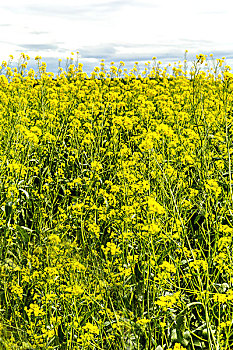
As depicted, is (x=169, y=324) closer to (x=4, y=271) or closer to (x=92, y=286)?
(x=92, y=286)

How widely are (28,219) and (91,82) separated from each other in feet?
12.4

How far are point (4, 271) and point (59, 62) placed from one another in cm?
596

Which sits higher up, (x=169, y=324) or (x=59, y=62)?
(x=59, y=62)

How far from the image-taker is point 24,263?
3.50 metres

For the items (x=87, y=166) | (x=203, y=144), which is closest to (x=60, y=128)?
(x=87, y=166)

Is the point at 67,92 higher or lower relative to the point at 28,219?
higher

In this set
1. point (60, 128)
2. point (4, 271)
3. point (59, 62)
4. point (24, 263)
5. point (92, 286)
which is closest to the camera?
point (92, 286)

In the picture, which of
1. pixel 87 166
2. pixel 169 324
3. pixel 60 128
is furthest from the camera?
pixel 60 128

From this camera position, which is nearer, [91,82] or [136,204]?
[136,204]

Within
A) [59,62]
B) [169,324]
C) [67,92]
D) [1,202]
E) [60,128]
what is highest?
[59,62]

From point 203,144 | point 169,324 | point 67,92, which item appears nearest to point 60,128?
point 67,92

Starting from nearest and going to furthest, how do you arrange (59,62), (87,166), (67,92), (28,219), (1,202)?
(1,202) → (28,219) → (87,166) → (67,92) → (59,62)

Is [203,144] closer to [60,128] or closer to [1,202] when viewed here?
[1,202]

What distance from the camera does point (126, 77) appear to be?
8.29m
